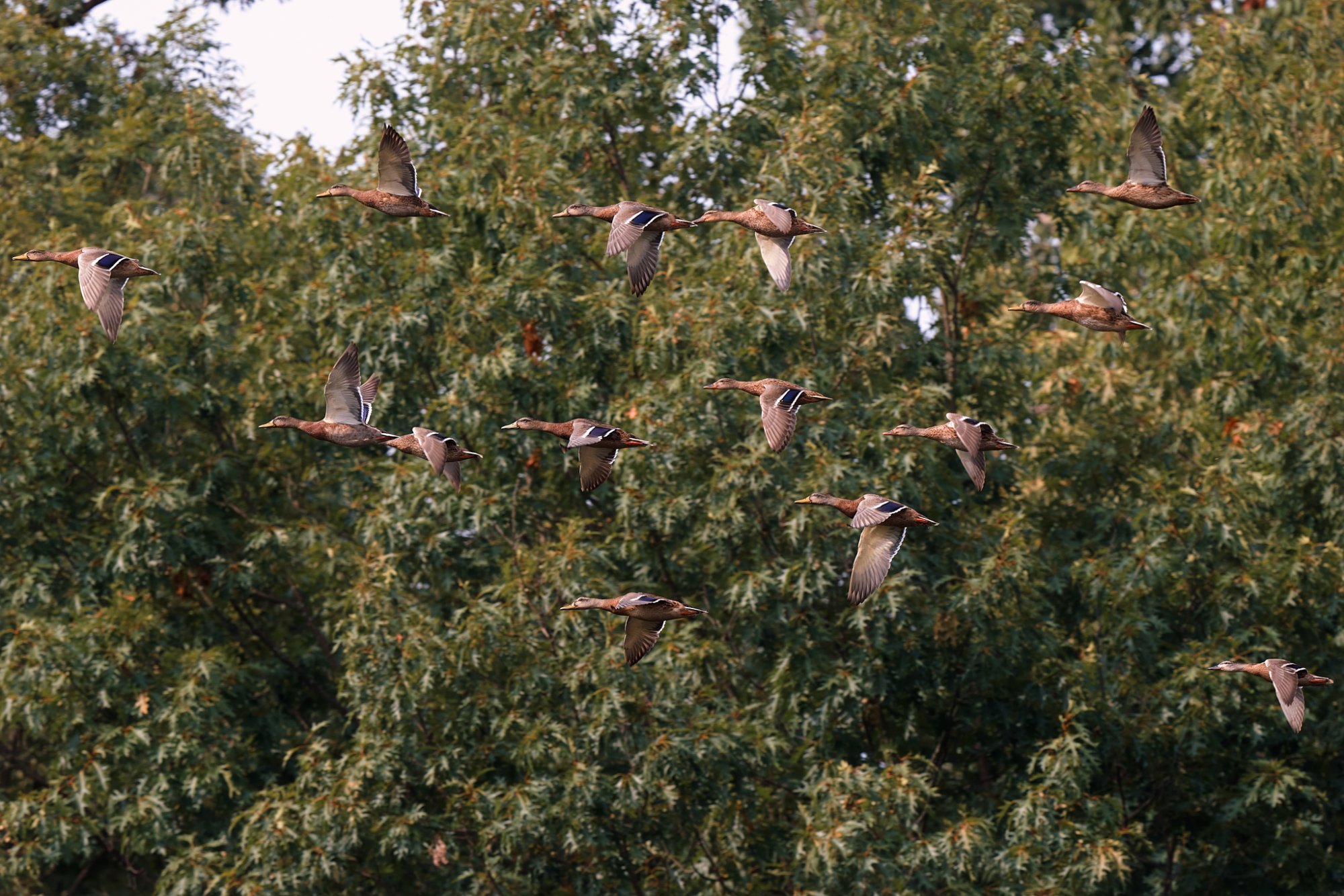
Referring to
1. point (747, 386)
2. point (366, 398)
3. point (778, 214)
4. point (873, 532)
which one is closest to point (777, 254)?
point (778, 214)

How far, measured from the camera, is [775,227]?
10.6 meters

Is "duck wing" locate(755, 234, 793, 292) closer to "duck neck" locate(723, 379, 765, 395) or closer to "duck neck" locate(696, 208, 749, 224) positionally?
"duck neck" locate(696, 208, 749, 224)

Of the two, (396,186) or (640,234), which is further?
(640,234)

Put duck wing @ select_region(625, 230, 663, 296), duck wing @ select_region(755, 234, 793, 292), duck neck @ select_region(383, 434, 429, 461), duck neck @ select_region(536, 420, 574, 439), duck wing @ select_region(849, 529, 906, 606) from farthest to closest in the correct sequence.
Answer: duck wing @ select_region(755, 234, 793, 292)
duck neck @ select_region(536, 420, 574, 439)
duck wing @ select_region(625, 230, 663, 296)
duck wing @ select_region(849, 529, 906, 606)
duck neck @ select_region(383, 434, 429, 461)

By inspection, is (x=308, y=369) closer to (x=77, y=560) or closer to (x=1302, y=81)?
(x=77, y=560)

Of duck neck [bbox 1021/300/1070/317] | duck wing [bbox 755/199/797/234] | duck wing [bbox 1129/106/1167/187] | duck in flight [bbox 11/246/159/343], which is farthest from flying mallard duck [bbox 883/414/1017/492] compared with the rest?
duck in flight [bbox 11/246/159/343]

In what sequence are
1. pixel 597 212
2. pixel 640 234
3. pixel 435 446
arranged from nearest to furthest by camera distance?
pixel 435 446 → pixel 640 234 → pixel 597 212

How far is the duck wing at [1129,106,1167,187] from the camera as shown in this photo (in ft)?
31.4

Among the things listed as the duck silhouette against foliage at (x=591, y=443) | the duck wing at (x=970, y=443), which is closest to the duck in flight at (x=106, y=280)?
the duck silhouette against foliage at (x=591, y=443)

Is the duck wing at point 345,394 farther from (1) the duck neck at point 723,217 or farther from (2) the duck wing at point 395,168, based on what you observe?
(1) the duck neck at point 723,217

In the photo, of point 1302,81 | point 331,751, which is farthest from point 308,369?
point 1302,81

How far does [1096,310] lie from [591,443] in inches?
110

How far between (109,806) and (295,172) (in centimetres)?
531

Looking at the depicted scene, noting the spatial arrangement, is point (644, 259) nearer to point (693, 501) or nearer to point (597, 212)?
point (597, 212)
